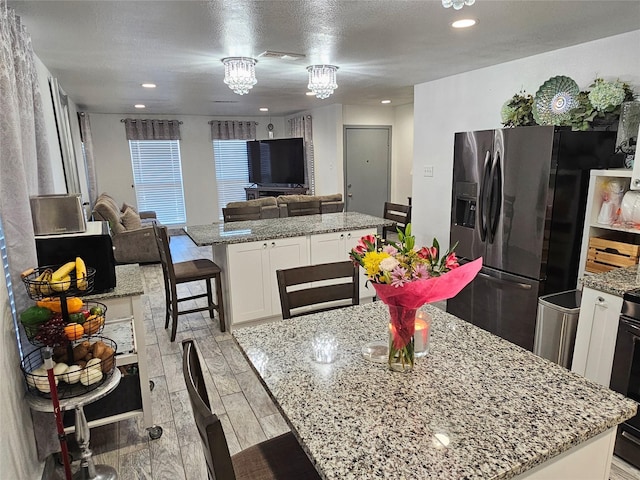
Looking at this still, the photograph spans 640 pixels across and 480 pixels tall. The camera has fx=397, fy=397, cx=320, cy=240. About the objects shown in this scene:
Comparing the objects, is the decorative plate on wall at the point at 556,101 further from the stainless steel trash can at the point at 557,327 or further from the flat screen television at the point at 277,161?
the flat screen television at the point at 277,161

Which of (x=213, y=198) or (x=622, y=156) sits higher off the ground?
(x=622, y=156)

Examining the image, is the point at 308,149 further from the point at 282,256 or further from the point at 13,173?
the point at 13,173

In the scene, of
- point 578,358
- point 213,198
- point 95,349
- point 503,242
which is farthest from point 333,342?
point 213,198

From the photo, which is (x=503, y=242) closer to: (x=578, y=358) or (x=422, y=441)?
Answer: (x=578, y=358)

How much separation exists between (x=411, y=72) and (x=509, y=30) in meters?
1.48

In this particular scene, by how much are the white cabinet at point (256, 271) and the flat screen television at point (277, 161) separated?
4.57 m

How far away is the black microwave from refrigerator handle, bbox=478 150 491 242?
2.65 meters

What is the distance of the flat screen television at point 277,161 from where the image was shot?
782 cm

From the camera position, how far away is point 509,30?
2.82 metres

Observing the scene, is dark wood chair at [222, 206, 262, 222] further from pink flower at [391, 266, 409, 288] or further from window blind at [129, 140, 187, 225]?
window blind at [129, 140, 187, 225]

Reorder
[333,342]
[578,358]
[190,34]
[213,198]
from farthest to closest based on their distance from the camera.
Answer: [213,198] → [190,34] → [578,358] → [333,342]

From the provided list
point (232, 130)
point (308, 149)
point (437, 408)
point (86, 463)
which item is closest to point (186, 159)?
point (232, 130)

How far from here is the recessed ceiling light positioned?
101 inches

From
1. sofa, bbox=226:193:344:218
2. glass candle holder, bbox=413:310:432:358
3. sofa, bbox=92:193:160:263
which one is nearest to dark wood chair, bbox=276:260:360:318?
glass candle holder, bbox=413:310:432:358
